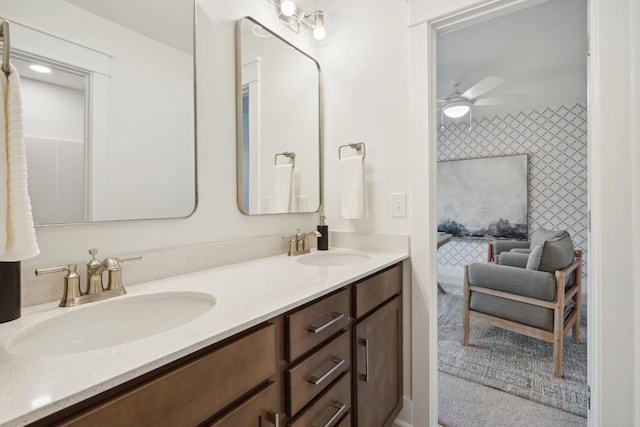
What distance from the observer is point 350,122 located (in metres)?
1.82

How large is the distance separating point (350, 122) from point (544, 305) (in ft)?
5.96

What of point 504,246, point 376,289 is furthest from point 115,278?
point 504,246

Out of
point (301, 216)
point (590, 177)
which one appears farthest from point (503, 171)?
point (301, 216)

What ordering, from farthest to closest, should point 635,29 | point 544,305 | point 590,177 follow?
point 544,305, point 590,177, point 635,29

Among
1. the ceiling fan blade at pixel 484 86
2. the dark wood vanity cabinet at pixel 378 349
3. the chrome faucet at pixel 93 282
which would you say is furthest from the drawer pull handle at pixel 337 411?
the ceiling fan blade at pixel 484 86

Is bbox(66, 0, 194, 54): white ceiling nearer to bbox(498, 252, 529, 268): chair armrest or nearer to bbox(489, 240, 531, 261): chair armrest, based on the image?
bbox(498, 252, 529, 268): chair armrest

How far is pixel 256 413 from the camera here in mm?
751

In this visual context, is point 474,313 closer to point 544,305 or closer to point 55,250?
point 544,305

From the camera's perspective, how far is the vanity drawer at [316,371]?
0.86 m

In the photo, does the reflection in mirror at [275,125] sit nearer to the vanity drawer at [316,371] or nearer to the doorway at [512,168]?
the vanity drawer at [316,371]

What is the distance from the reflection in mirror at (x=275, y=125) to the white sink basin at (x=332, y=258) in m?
0.29

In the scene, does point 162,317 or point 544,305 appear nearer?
point 162,317

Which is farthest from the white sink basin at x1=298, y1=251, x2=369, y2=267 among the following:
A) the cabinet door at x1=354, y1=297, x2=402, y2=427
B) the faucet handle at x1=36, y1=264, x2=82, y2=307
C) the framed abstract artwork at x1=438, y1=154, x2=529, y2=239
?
the framed abstract artwork at x1=438, y1=154, x2=529, y2=239

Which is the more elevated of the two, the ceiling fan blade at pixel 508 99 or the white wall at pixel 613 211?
the ceiling fan blade at pixel 508 99
